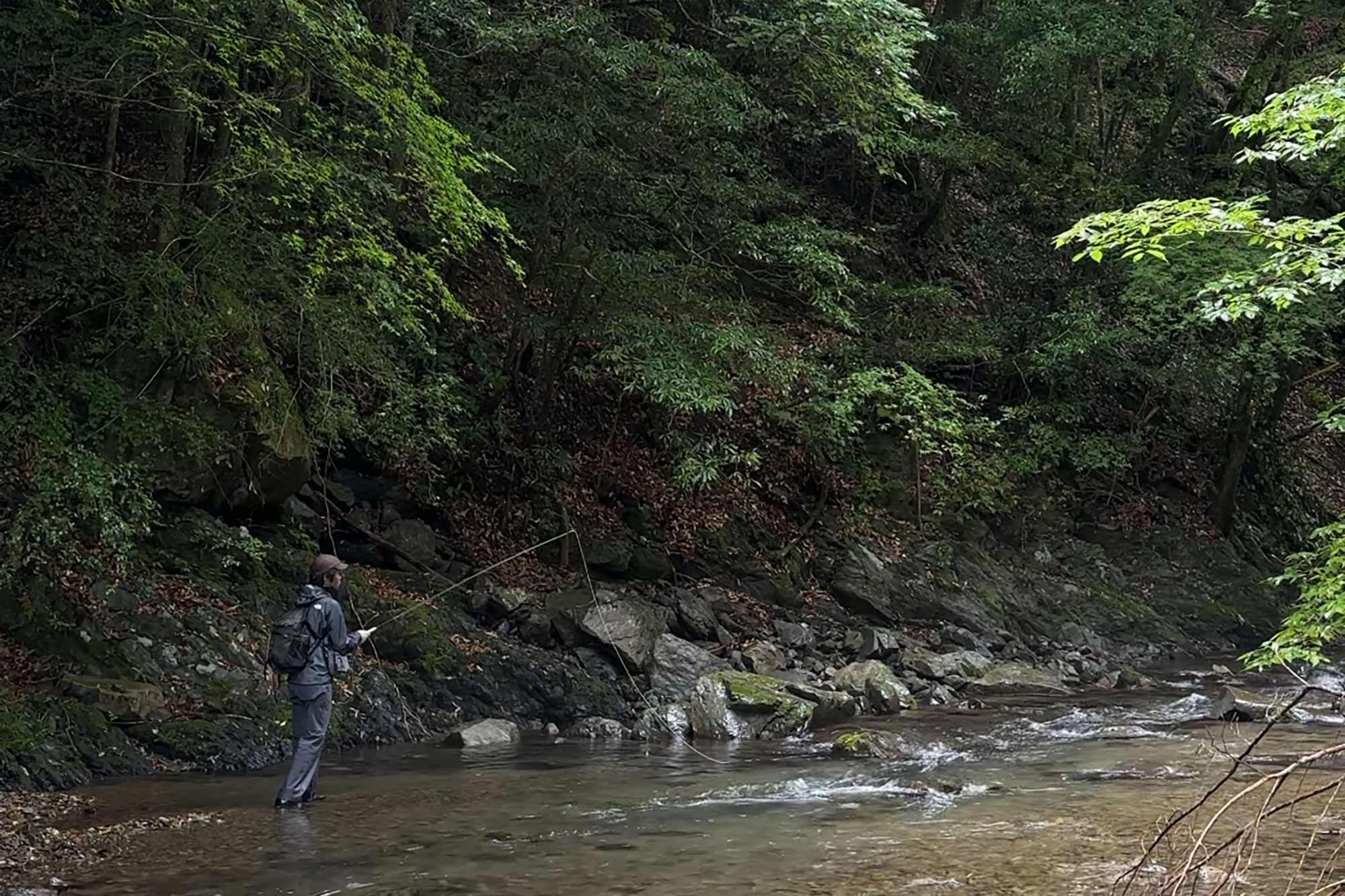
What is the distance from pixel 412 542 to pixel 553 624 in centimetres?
174

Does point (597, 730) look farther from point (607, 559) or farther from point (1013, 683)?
Result: point (1013, 683)

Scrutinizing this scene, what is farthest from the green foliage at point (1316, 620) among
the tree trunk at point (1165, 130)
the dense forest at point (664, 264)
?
the tree trunk at point (1165, 130)

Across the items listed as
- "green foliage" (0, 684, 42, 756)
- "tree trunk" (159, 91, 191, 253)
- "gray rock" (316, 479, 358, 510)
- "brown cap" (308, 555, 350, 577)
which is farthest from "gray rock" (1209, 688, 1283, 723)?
"tree trunk" (159, 91, 191, 253)

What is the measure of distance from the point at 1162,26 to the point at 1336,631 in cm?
1451

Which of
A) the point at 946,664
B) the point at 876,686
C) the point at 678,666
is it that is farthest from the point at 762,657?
the point at 946,664

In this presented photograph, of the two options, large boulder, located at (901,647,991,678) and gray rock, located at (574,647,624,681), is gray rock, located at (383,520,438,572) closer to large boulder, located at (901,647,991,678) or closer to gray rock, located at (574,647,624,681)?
gray rock, located at (574,647,624,681)

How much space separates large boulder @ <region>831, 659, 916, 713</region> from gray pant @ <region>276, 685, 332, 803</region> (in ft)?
19.5

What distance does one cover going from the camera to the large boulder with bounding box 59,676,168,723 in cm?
817

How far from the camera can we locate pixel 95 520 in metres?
8.23

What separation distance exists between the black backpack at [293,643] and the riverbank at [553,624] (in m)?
1.66

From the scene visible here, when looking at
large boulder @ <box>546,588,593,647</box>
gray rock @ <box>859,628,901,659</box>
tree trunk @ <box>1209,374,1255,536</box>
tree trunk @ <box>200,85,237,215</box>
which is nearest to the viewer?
tree trunk @ <box>200,85,237,215</box>

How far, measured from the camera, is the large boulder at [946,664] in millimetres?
12992

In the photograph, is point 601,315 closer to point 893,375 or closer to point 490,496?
point 490,496

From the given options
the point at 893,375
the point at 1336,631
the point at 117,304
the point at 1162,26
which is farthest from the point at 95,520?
the point at 1162,26
